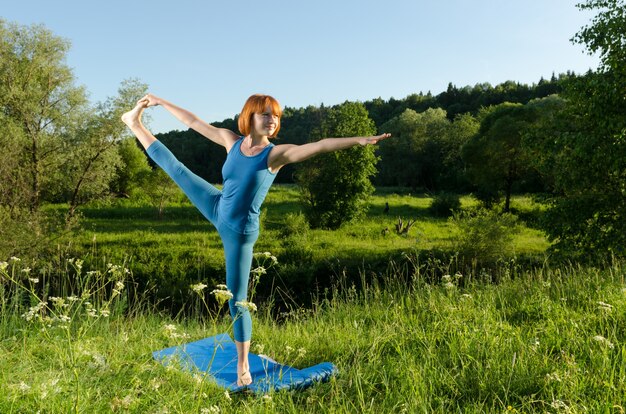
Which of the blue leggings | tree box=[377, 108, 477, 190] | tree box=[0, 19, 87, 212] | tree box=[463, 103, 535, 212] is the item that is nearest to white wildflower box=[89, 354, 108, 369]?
the blue leggings

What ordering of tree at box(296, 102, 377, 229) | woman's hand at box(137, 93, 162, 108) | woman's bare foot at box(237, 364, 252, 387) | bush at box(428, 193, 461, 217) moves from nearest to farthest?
woman's bare foot at box(237, 364, 252, 387) < woman's hand at box(137, 93, 162, 108) < tree at box(296, 102, 377, 229) < bush at box(428, 193, 461, 217)

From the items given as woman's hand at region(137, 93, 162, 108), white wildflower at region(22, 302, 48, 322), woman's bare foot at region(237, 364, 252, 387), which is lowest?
woman's bare foot at region(237, 364, 252, 387)

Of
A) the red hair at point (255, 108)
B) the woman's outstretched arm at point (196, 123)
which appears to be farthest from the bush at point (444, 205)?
the red hair at point (255, 108)

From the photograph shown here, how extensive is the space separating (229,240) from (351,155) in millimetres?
31085

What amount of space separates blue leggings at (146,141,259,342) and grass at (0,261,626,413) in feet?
1.89

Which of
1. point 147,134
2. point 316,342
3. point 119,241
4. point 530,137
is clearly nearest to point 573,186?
point 530,137

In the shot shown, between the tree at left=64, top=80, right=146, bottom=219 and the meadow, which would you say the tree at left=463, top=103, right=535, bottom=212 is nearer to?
the tree at left=64, top=80, right=146, bottom=219

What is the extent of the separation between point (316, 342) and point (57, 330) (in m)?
2.80

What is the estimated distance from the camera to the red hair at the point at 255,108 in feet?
15.5

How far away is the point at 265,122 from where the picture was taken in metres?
4.69

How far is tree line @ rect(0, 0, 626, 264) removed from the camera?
1530 cm

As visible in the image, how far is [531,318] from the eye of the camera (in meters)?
5.43

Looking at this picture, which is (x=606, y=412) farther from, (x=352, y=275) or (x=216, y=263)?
(x=216, y=263)

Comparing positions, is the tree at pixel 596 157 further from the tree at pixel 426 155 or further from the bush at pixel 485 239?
the tree at pixel 426 155
